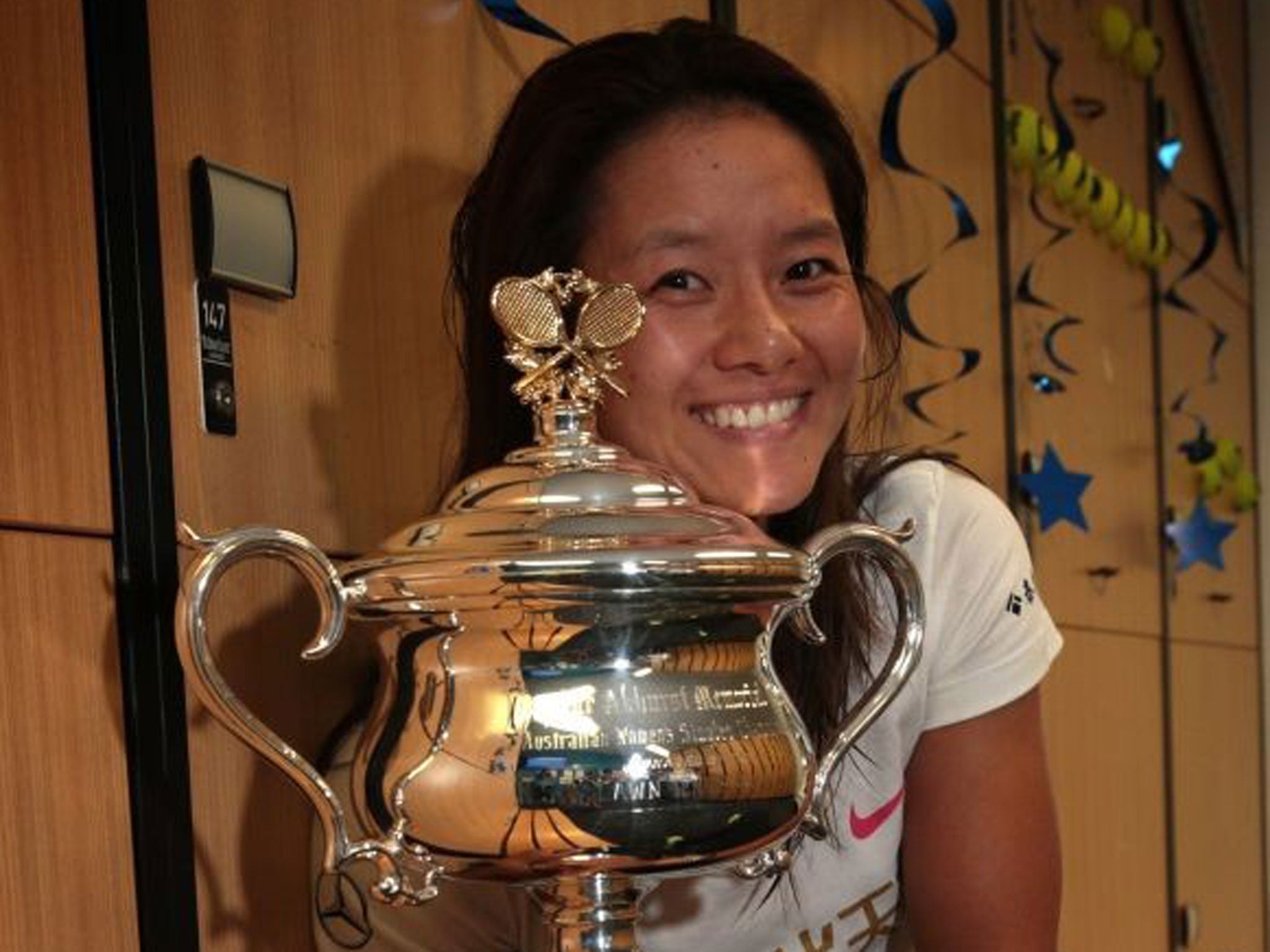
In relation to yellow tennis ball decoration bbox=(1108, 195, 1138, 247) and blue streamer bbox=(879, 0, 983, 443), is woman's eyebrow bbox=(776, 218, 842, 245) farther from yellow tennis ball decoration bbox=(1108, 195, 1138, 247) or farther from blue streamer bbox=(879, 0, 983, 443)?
yellow tennis ball decoration bbox=(1108, 195, 1138, 247)

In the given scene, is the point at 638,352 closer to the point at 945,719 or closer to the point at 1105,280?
the point at 945,719

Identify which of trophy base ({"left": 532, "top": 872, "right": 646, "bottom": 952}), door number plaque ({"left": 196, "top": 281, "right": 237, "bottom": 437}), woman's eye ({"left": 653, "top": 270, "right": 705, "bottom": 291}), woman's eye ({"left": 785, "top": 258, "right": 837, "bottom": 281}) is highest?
woman's eye ({"left": 785, "top": 258, "right": 837, "bottom": 281})

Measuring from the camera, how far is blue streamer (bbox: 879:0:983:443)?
190cm

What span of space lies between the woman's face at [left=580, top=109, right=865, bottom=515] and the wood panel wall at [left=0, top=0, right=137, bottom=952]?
0.32m

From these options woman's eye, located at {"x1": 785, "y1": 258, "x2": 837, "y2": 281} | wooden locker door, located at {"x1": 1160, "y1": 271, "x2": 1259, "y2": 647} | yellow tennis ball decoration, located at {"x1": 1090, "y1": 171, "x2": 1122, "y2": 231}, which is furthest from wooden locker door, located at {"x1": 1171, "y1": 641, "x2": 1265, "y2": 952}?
woman's eye, located at {"x1": 785, "y1": 258, "x2": 837, "y2": 281}

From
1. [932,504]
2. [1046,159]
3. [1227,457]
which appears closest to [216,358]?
[932,504]

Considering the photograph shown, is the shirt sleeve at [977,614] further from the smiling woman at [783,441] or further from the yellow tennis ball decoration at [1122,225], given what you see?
the yellow tennis ball decoration at [1122,225]

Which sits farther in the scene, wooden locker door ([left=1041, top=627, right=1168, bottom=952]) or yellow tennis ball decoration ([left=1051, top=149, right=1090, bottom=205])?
yellow tennis ball decoration ([left=1051, top=149, right=1090, bottom=205])

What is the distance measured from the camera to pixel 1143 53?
Result: 287cm

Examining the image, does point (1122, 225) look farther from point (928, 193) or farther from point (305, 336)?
point (305, 336)

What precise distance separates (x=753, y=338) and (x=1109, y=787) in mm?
1850

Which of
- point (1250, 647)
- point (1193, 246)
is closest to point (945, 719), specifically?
point (1193, 246)

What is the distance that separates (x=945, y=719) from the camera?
4.00 ft

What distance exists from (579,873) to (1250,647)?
336 cm
